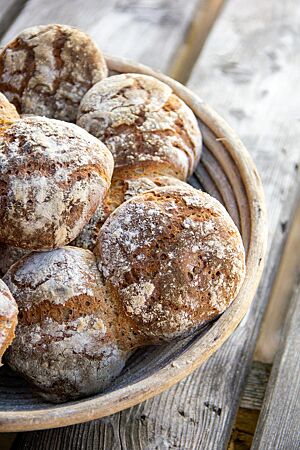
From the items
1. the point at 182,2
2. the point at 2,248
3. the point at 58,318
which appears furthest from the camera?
the point at 182,2

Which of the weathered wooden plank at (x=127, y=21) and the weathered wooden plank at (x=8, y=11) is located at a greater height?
the weathered wooden plank at (x=8, y=11)

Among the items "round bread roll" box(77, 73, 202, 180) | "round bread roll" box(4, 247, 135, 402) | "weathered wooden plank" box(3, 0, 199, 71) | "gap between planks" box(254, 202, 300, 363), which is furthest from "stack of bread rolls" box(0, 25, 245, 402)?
"weathered wooden plank" box(3, 0, 199, 71)

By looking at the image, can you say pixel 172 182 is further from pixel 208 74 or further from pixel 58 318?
pixel 208 74

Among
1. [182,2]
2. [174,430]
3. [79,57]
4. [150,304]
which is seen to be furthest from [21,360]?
[182,2]

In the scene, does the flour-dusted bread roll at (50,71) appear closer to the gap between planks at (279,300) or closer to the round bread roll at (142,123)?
the round bread roll at (142,123)

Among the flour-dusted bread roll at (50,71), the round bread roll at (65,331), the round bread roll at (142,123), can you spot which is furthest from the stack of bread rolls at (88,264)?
the flour-dusted bread roll at (50,71)

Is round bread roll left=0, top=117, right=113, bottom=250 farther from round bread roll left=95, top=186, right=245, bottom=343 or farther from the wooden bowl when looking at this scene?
the wooden bowl

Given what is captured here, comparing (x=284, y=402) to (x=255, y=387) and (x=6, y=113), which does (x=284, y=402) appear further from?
(x=6, y=113)
